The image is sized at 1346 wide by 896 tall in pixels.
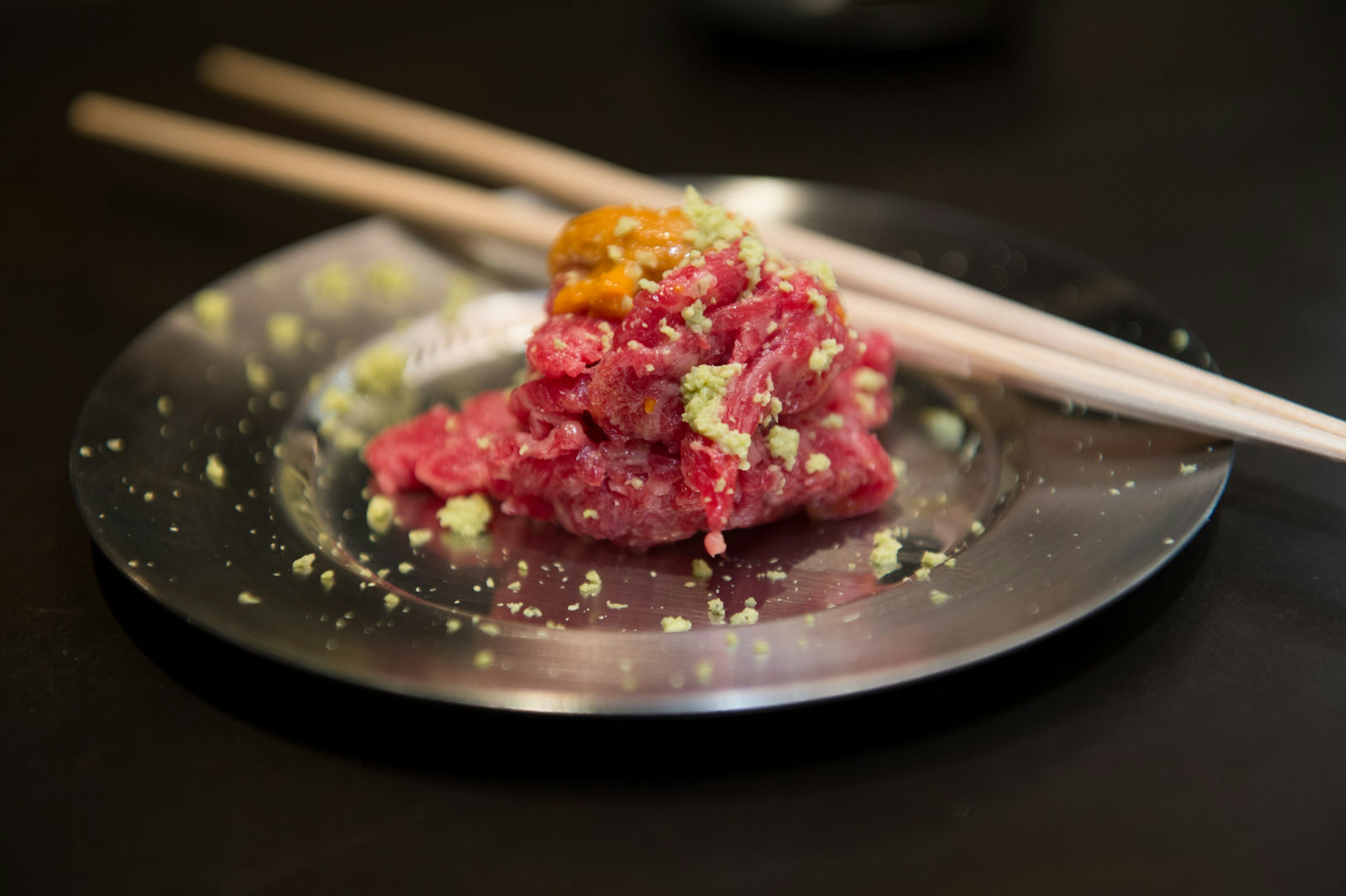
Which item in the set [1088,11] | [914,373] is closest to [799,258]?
[914,373]

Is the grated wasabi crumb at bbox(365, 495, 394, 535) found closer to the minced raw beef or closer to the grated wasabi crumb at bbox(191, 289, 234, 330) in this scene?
the minced raw beef

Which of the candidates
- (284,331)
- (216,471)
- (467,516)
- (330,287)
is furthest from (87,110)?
(467,516)

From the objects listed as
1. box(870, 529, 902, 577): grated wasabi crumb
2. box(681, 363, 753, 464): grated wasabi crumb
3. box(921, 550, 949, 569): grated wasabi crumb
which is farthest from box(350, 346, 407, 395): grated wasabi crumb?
box(921, 550, 949, 569): grated wasabi crumb

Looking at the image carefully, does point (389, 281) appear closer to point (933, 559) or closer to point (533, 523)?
point (533, 523)

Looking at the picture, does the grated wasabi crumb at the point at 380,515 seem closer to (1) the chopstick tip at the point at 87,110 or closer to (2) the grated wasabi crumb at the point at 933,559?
(2) the grated wasabi crumb at the point at 933,559

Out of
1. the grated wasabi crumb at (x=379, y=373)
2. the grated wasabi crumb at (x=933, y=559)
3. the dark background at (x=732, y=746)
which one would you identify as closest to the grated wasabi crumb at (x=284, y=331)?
the grated wasabi crumb at (x=379, y=373)

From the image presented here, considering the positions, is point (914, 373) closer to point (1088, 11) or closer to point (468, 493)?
point (468, 493)

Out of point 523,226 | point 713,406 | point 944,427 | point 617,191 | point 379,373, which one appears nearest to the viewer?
point 713,406
